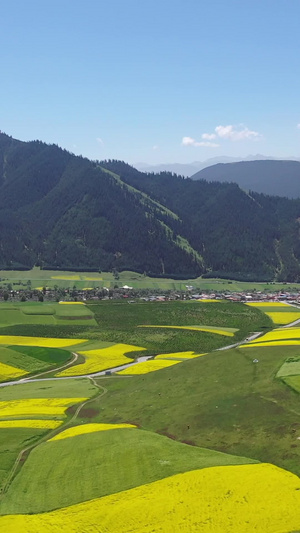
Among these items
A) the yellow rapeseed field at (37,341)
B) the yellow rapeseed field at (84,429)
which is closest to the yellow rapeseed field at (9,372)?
the yellow rapeseed field at (37,341)

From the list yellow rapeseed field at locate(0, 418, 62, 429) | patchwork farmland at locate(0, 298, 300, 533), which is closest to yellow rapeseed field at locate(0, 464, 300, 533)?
patchwork farmland at locate(0, 298, 300, 533)

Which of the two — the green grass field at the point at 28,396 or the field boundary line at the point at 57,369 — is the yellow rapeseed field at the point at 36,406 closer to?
the green grass field at the point at 28,396

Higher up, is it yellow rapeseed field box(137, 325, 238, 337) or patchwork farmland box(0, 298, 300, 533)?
patchwork farmland box(0, 298, 300, 533)

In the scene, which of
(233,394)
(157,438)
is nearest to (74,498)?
(157,438)

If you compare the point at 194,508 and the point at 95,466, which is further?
the point at 95,466

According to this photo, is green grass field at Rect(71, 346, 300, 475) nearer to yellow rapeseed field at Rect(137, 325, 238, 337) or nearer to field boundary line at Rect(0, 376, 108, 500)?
field boundary line at Rect(0, 376, 108, 500)

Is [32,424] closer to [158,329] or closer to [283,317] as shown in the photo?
[158,329]

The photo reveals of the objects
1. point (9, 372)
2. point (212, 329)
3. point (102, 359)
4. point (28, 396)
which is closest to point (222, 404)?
point (28, 396)
